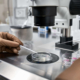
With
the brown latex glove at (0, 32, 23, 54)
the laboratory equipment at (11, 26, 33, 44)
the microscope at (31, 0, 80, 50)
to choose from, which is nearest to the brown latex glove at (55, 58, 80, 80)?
the microscope at (31, 0, 80, 50)

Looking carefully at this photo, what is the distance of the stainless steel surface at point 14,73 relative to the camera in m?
0.37

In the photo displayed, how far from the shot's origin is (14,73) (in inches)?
15.7

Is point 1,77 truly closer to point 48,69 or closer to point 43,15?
point 48,69

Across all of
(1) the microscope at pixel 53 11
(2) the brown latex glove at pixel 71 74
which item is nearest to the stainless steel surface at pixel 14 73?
(2) the brown latex glove at pixel 71 74

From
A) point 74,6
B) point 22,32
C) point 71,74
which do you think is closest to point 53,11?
point 74,6

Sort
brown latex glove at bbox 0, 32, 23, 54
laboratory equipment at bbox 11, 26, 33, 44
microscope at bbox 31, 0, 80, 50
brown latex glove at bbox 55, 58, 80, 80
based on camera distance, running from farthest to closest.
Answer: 1. laboratory equipment at bbox 11, 26, 33, 44
2. brown latex glove at bbox 0, 32, 23, 54
3. microscope at bbox 31, 0, 80, 50
4. brown latex glove at bbox 55, 58, 80, 80

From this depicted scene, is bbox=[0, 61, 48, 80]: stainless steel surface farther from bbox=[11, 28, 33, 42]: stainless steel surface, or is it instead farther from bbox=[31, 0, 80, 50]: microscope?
bbox=[11, 28, 33, 42]: stainless steel surface

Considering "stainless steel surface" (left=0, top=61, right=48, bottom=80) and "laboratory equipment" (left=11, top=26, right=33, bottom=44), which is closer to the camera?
"stainless steel surface" (left=0, top=61, right=48, bottom=80)

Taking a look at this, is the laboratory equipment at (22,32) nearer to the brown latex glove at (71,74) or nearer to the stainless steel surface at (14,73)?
the stainless steel surface at (14,73)

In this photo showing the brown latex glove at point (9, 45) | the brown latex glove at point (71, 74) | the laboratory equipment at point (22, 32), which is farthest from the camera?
the laboratory equipment at point (22, 32)

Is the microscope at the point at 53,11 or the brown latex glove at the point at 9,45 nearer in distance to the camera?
the microscope at the point at 53,11

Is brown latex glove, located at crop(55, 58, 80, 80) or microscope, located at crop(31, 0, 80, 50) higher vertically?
microscope, located at crop(31, 0, 80, 50)

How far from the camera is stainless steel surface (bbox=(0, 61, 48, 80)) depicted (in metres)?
0.37

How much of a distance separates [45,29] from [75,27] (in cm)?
33
